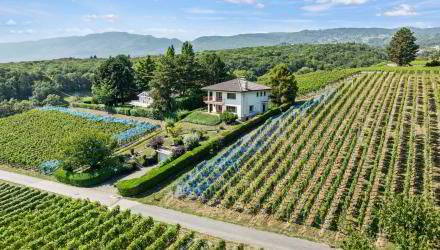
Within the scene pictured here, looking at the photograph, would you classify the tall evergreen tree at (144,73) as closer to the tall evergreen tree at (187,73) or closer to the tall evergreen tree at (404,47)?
the tall evergreen tree at (187,73)

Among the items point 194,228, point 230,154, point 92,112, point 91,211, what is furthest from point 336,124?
point 92,112

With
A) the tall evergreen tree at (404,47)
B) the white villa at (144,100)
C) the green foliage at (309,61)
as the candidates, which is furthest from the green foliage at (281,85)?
the green foliage at (309,61)

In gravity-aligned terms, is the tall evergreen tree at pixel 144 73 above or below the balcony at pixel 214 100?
above

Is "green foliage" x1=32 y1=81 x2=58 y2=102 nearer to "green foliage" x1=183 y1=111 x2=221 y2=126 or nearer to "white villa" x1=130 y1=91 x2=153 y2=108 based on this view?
"white villa" x1=130 y1=91 x2=153 y2=108

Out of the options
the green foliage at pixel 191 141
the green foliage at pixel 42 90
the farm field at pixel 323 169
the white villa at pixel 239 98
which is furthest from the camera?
the green foliage at pixel 42 90

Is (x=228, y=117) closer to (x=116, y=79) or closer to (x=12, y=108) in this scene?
(x=116, y=79)
